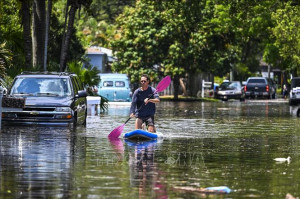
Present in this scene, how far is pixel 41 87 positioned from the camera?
87.9 ft

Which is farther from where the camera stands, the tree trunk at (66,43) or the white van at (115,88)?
the white van at (115,88)

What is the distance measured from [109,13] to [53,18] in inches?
1706

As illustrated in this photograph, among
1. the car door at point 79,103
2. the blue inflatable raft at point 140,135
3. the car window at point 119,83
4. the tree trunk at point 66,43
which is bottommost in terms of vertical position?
the blue inflatable raft at point 140,135

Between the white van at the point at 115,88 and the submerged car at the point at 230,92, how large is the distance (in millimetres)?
22376

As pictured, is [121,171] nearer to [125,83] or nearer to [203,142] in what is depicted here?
[203,142]

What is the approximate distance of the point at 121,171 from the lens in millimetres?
14820

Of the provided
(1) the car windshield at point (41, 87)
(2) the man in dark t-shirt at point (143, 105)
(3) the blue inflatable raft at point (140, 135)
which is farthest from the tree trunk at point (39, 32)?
(3) the blue inflatable raft at point (140, 135)

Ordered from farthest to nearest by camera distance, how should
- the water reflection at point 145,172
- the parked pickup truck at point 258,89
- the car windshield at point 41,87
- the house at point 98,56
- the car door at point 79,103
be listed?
1. the parked pickup truck at point 258,89
2. the house at point 98,56
3. the car door at point 79,103
4. the car windshield at point 41,87
5. the water reflection at point 145,172

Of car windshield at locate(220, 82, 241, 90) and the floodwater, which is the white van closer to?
car windshield at locate(220, 82, 241, 90)

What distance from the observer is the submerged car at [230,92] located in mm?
72812

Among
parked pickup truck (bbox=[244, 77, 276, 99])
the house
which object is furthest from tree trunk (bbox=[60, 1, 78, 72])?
parked pickup truck (bbox=[244, 77, 276, 99])

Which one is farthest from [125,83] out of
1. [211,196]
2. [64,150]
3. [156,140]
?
[211,196]

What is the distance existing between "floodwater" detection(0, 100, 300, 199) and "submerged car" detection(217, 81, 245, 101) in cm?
4634

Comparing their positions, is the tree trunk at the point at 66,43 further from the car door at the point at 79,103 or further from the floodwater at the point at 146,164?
the floodwater at the point at 146,164
